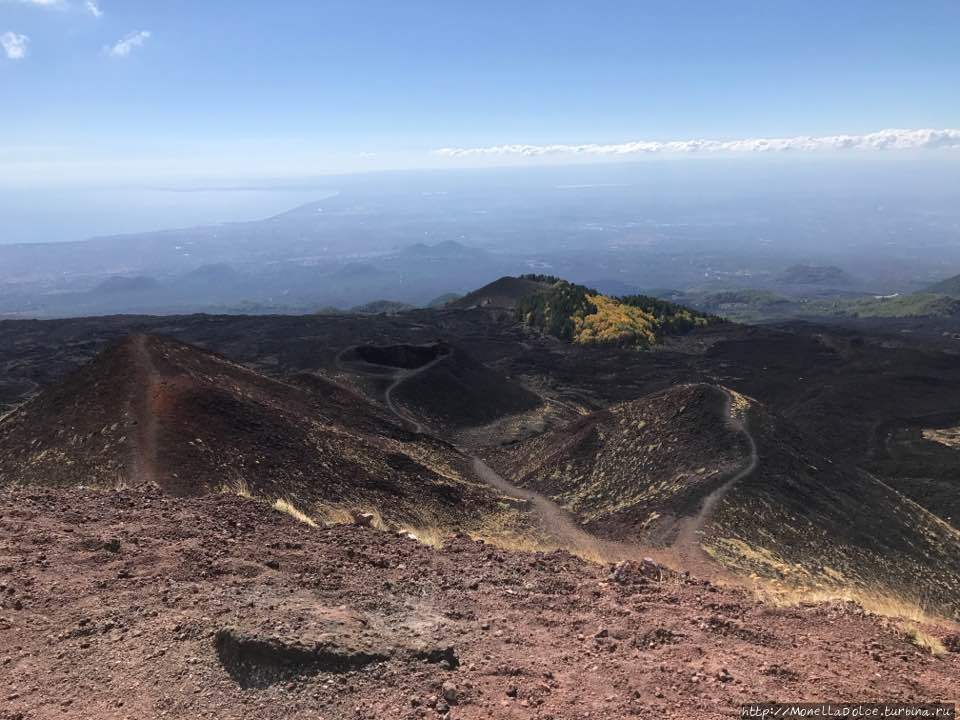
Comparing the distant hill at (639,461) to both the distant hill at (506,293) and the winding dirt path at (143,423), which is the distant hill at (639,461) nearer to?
the winding dirt path at (143,423)

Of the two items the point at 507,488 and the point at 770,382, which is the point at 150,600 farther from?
the point at 770,382

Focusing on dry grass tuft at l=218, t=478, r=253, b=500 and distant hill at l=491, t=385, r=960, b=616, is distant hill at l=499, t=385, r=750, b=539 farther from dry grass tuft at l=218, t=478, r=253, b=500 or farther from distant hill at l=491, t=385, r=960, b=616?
dry grass tuft at l=218, t=478, r=253, b=500

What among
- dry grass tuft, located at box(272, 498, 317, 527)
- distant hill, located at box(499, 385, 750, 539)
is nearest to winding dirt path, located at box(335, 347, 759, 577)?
distant hill, located at box(499, 385, 750, 539)

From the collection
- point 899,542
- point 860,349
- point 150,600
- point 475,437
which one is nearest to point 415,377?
point 475,437

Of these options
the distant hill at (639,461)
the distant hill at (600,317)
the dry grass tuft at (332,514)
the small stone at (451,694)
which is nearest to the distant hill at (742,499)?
the distant hill at (639,461)

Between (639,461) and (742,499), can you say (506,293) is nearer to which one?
(639,461)

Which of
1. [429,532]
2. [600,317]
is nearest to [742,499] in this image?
[429,532]
